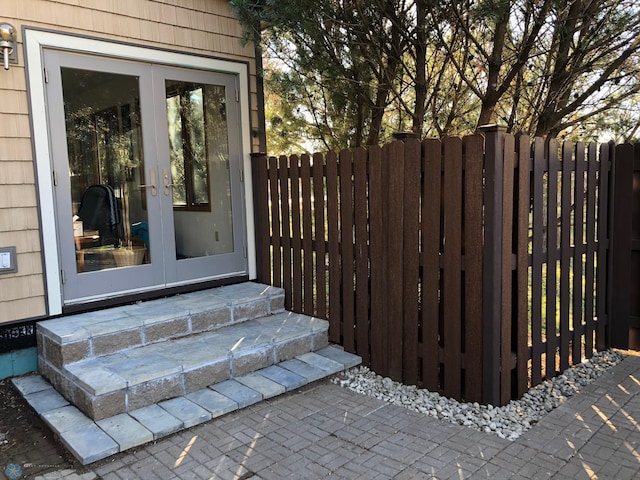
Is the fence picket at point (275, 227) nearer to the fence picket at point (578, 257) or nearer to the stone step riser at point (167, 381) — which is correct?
the stone step riser at point (167, 381)

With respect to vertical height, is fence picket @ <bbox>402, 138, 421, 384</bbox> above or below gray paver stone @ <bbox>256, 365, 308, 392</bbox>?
above

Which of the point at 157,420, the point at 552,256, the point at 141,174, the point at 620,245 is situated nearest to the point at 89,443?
the point at 157,420

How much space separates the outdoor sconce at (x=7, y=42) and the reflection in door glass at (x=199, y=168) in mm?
1160

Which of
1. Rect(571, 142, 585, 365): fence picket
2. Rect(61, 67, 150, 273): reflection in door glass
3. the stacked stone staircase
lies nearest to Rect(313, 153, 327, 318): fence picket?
the stacked stone staircase

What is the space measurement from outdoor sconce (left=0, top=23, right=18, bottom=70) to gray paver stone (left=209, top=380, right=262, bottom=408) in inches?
102

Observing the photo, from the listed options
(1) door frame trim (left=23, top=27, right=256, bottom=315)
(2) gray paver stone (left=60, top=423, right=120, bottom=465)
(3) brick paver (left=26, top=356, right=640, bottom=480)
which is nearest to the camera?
(3) brick paver (left=26, top=356, right=640, bottom=480)

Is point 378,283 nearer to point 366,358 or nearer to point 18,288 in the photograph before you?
point 366,358

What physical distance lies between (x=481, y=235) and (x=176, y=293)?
2.65 m

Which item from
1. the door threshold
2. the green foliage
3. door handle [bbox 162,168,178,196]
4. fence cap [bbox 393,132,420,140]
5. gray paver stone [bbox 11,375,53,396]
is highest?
the green foliage

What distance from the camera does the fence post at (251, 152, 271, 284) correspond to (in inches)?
185

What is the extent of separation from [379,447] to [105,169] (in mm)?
2920

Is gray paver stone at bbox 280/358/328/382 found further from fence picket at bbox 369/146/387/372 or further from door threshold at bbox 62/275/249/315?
door threshold at bbox 62/275/249/315

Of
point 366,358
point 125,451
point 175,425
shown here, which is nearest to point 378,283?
point 366,358

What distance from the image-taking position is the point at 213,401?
3.12 metres
